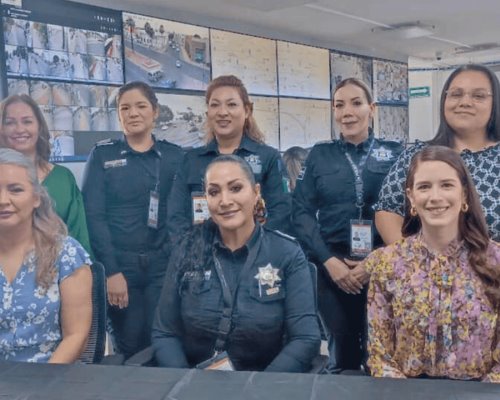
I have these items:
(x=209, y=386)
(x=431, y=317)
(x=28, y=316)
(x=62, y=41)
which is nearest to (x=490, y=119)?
(x=431, y=317)

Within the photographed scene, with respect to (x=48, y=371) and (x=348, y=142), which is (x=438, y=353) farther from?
(x=348, y=142)

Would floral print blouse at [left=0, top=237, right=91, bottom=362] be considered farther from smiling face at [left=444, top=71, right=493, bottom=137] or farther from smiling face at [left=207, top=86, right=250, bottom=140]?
smiling face at [left=444, top=71, right=493, bottom=137]

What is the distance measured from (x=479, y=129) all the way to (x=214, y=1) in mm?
3042

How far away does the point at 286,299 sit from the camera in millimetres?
1737

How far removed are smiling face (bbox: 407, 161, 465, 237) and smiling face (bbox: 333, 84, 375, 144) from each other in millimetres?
806

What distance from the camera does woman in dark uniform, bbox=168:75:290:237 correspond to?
7.84ft

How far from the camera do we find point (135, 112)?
2.54 m

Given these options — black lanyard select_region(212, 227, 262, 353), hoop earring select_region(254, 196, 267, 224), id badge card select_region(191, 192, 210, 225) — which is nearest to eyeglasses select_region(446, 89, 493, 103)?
hoop earring select_region(254, 196, 267, 224)

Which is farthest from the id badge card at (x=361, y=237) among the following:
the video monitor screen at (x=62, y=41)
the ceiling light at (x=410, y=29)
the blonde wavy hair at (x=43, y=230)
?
the ceiling light at (x=410, y=29)

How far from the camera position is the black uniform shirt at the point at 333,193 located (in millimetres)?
2338

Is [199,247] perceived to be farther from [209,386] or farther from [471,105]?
[471,105]

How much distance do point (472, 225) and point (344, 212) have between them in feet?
2.67

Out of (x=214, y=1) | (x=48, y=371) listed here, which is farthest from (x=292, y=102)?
Answer: (x=48, y=371)

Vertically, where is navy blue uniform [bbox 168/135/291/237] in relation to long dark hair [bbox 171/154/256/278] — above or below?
above
